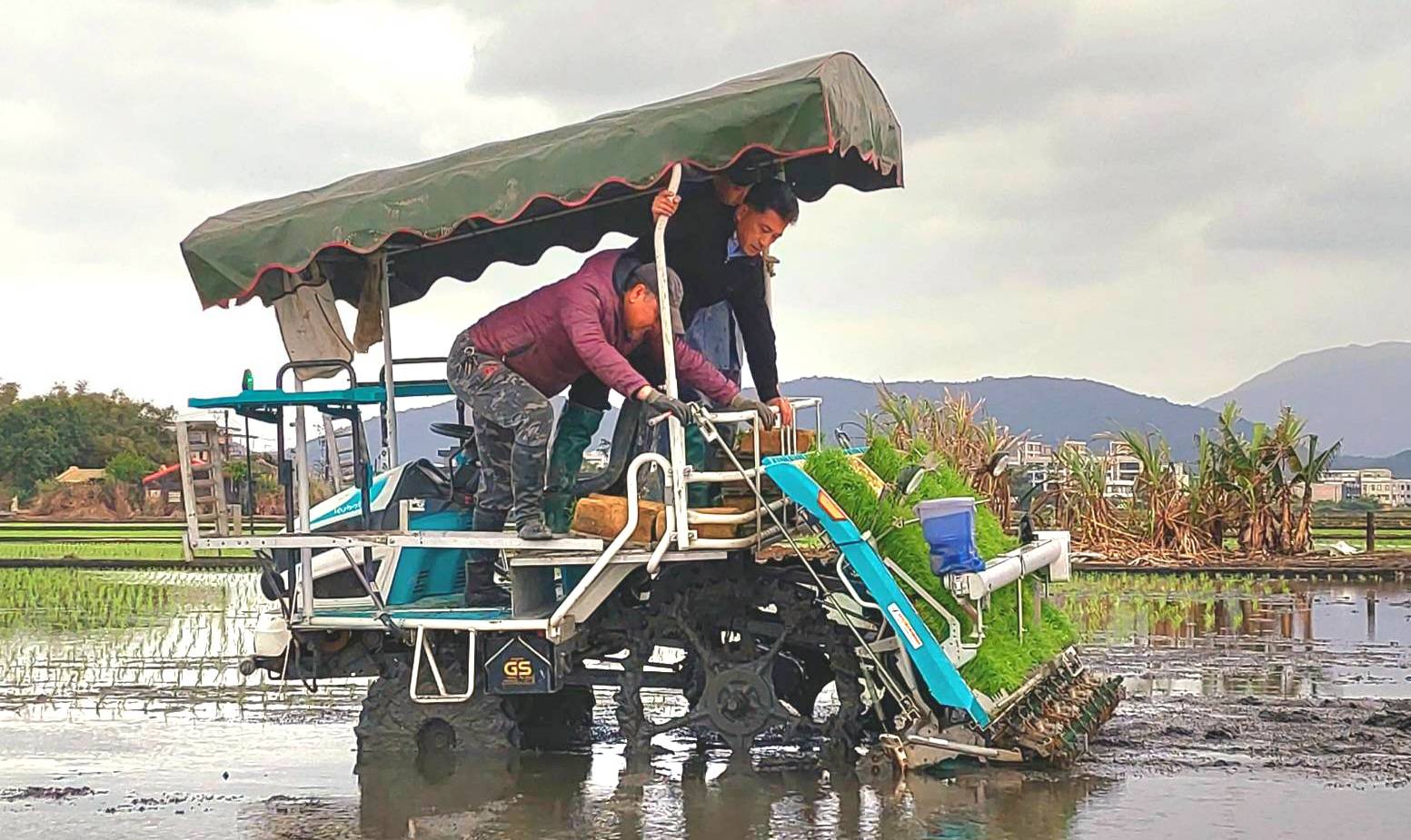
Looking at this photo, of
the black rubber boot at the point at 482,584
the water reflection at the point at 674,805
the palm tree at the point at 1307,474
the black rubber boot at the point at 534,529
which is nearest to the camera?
the water reflection at the point at 674,805

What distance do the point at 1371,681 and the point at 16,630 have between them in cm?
1086

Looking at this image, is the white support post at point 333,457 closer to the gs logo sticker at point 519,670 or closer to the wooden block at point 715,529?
the gs logo sticker at point 519,670

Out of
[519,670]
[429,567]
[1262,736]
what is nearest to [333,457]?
[429,567]

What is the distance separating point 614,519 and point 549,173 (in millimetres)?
1575

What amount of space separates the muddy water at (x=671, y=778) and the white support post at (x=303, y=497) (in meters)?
0.83

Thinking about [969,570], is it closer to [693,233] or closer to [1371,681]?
[693,233]

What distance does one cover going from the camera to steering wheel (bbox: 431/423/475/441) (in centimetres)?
920

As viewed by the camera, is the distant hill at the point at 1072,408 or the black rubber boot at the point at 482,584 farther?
the distant hill at the point at 1072,408

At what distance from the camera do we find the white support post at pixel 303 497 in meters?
8.23

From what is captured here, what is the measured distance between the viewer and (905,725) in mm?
7414

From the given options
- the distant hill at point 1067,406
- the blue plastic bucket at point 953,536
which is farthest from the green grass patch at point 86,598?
the distant hill at point 1067,406

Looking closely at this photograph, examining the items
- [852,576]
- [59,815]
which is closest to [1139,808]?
[852,576]

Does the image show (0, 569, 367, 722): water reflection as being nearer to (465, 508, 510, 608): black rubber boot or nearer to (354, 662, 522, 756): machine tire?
(354, 662, 522, 756): machine tire

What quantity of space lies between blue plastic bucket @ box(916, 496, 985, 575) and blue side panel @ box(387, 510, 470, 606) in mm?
2634
